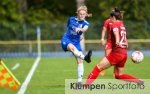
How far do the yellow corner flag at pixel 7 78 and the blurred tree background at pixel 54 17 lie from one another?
24596mm

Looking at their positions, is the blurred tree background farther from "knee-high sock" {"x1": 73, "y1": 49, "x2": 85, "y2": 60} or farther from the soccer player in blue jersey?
"knee-high sock" {"x1": 73, "y1": 49, "x2": 85, "y2": 60}

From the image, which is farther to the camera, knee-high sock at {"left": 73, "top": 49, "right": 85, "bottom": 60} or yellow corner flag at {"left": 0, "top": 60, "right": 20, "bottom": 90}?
knee-high sock at {"left": 73, "top": 49, "right": 85, "bottom": 60}

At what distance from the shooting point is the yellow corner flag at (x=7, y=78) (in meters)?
13.9

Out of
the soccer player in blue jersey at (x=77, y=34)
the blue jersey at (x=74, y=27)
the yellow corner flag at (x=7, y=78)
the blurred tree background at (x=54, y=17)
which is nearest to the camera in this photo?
the yellow corner flag at (x=7, y=78)

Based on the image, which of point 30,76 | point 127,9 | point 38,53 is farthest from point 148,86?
point 127,9

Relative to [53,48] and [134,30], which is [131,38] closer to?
[134,30]

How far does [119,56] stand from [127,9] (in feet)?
96.7

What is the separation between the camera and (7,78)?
14.0m

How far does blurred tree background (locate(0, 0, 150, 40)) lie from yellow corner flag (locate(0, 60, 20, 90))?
24.6 metres

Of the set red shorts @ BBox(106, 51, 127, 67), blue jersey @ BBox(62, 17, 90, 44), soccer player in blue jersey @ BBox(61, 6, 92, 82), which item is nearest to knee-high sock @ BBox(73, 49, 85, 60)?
soccer player in blue jersey @ BBox(61, 6, 92, 82)

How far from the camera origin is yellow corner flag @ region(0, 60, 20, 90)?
1388 cm

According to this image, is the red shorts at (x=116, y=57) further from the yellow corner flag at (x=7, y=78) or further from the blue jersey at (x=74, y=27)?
the yellow corner flag at (x=7, y=78)

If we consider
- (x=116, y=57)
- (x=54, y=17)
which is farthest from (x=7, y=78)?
(x=54, y=17)

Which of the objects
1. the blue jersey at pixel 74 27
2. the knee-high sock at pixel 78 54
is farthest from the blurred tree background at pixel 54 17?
the knee-high sock at pixel 78 54
